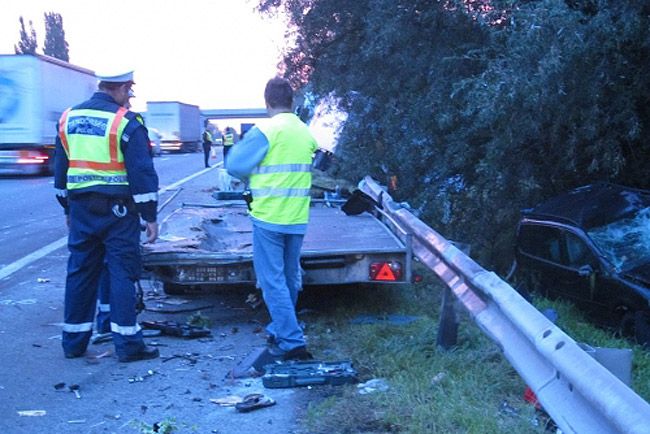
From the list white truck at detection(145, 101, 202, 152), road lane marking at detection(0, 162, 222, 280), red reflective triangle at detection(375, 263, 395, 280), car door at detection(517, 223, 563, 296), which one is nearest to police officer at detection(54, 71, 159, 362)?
red reflective triangle at detection(375, 263, 395, 280)

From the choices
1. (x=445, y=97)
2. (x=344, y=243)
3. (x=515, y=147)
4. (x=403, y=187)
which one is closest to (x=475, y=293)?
(x=344, y=243)

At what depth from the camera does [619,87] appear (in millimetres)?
8578

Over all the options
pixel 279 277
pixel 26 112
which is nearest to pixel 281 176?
pixel 279 277

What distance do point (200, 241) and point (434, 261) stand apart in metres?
2.17

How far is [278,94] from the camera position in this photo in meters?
5.46

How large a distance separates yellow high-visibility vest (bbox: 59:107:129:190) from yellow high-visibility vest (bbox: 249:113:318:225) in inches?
37.8

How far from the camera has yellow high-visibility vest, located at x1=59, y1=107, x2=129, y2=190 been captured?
543cm

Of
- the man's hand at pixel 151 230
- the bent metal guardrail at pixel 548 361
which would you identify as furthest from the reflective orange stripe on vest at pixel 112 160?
the bent metal guardrail at pixel 548 361

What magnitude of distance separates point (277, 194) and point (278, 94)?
70 centimetres

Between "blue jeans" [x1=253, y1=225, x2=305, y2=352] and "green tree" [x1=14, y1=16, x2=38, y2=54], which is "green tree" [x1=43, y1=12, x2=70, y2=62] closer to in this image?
"green tree" [x1=14, y1=16, x2=38, y2=54]

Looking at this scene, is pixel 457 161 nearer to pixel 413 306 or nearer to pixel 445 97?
pixel 445 97

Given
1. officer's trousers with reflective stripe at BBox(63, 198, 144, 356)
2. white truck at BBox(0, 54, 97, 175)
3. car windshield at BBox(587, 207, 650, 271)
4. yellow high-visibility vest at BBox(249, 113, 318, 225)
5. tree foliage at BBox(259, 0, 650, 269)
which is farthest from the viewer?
white truck at BBox(0, 54, 97, 175)

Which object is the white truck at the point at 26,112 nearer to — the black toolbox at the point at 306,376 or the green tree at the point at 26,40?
the black toolbox at the point at 306,376

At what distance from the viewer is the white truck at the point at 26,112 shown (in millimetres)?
24000
